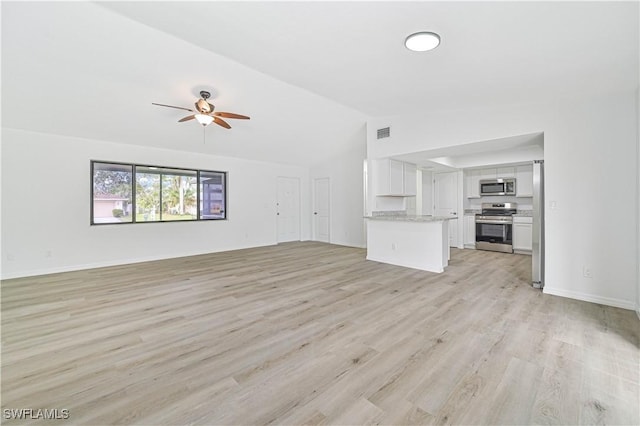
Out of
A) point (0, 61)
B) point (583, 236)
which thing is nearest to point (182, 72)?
point (0, 61)

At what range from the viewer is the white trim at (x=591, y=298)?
10.3 feet

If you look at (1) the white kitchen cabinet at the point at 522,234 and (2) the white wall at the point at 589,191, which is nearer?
(2) the white wall at the point at 589,191

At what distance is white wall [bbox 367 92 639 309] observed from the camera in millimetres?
3129

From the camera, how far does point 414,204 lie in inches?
286

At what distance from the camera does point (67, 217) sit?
4.98 metres

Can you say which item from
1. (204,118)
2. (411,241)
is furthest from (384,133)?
(204,118)

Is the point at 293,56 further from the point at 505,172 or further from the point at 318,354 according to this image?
the point at 505,172

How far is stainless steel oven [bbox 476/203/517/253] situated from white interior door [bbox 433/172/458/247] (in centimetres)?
58

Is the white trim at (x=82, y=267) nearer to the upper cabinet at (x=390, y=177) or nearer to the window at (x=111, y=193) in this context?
the window at (x=111, y=193)

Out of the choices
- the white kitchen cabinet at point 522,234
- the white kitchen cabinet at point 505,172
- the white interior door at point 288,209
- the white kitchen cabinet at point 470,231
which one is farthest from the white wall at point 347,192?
the white kitchen cabinet at point 522,234

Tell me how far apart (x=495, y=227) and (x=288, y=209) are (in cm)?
572

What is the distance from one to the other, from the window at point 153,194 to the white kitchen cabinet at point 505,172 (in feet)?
23.1

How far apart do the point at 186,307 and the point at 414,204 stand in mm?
5953

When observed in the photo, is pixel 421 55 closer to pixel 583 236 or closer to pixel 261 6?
pixel 261 6
